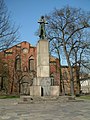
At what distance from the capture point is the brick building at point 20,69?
135ft

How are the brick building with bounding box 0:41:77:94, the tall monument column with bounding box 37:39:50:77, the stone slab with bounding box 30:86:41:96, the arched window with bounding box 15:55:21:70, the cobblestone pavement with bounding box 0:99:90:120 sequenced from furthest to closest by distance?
the arched window with bounding box 15:55:21:70, the brick building with bounding box 0:41:77:94, the tall monument column with bounding box 37:39:50:77, the stone slab with bounding box 30:86:41:96, the cobblestone pavement with bounding box 0:99:90:120

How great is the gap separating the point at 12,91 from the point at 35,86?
2720cm

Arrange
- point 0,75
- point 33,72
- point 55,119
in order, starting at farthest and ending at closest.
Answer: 1. point 33,72
2. point 0,75
3. point 55,119

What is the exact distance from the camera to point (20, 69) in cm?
4328

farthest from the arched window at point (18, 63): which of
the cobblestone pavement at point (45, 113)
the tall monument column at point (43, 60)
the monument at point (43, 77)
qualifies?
the cobblestone pavement at point (45, 113)

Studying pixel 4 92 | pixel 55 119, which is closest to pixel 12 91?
pixel 4 92

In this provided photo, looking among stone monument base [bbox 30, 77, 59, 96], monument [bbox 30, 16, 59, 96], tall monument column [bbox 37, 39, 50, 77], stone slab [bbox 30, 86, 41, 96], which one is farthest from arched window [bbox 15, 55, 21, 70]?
stone slab [bbox 30, 86, 41, 96]

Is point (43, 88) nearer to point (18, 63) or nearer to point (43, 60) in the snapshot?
point (43, 60)

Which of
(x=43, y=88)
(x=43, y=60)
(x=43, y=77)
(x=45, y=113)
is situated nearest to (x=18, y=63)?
(x=43, y=60)

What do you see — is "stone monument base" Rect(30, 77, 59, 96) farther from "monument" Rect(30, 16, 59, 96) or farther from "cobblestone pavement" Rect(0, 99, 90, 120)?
"cobblestone pavement" Rect(0, 99, 90, 120)

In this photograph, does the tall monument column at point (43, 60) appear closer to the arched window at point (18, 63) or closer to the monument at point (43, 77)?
the monument at point (43, 77)

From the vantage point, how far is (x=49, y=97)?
46.4 feet

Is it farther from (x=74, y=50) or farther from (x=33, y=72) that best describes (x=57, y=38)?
(x=33, y=72)

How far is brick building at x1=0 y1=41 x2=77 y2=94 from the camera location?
1615 inches
